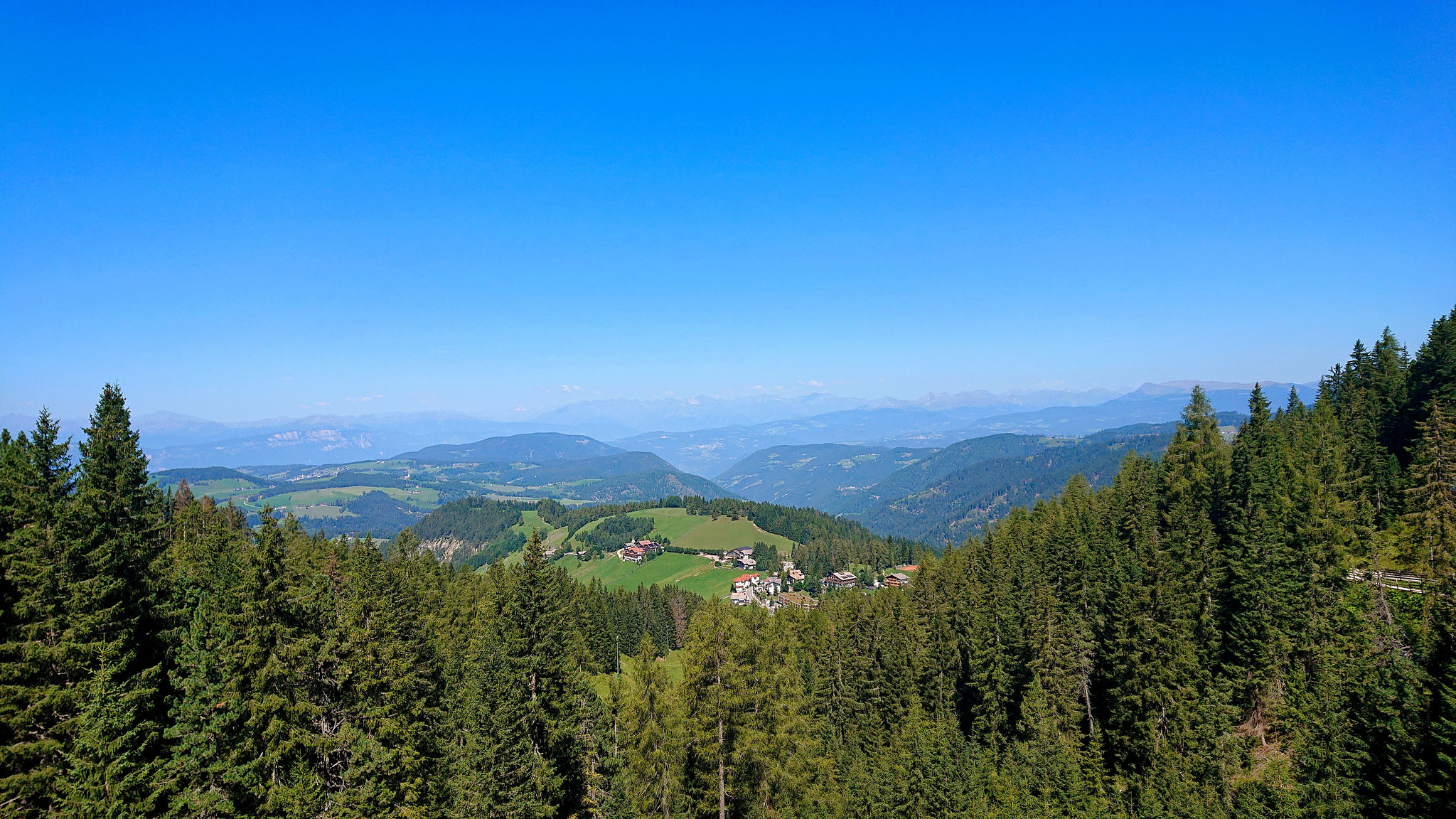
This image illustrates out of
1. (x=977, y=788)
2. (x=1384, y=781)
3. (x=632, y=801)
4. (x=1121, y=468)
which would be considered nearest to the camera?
(x=1384, y=781)

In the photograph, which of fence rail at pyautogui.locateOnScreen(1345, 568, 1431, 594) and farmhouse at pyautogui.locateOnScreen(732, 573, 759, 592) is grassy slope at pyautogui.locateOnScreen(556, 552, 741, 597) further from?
fence rail at pyautogui.locateOnScreen(1345, 568, 1431, 594)

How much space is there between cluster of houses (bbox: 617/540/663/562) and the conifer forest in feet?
417

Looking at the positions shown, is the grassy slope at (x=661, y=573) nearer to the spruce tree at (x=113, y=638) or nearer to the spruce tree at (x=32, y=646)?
the spruce tree at (x=113, y=638)

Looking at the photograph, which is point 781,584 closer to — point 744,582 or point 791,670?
point 744,582

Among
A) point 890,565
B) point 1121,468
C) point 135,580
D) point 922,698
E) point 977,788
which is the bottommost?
point 890,565

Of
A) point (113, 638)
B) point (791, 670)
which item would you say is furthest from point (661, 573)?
point (113, 638)

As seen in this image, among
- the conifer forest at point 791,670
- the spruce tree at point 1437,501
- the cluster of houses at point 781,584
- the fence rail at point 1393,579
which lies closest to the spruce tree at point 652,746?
the conifer forest at point 791,670

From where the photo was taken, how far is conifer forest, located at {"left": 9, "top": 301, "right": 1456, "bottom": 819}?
18.3 m

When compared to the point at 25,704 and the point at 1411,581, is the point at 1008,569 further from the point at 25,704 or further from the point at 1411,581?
the point at 25,704

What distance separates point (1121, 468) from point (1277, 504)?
2544cm

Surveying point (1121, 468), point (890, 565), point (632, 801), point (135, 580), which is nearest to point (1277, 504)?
point (1121, 468)

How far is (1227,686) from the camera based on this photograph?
1367 inches

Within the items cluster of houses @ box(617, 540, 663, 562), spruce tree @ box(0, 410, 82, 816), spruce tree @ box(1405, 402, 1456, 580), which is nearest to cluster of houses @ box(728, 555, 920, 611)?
cluster of houses @ box(617, 540, 663, 562)

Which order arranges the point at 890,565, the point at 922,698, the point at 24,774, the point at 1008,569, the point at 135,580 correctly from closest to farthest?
the point at 24,774 < the point at 135,580 < the point at 922,698 < the point at 1008,569 < the point at 890,565
